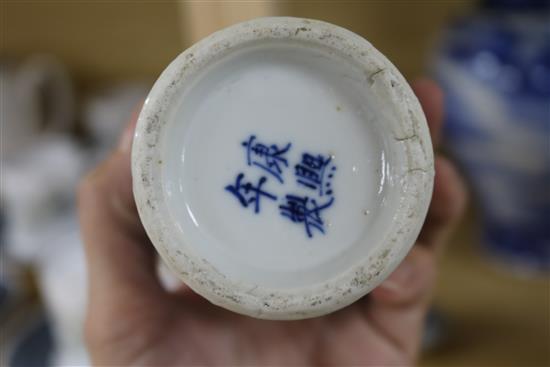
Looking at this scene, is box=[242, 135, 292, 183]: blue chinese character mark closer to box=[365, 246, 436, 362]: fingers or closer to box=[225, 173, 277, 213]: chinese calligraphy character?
box=[225, 173, 277, 213]: chinese calligraphy character

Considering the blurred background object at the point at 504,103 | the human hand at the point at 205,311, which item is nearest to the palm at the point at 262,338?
the human hand at the point at 205,311

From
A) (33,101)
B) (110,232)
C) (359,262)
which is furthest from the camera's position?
(33,101)

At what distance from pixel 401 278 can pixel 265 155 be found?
6.0 inches


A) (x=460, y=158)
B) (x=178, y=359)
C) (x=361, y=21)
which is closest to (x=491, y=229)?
(x=460, y=158)

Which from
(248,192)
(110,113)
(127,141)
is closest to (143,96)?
(110,113)

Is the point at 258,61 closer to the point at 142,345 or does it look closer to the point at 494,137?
the point at 142,345

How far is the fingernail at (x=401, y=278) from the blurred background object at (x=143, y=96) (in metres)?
0.24

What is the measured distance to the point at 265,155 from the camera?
27 centimetres

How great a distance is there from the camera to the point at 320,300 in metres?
0.25

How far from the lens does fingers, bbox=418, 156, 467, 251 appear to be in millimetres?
388

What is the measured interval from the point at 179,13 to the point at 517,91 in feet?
1.22

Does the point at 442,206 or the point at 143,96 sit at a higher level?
the point at 143,96

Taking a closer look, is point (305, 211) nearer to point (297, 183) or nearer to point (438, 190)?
point (297, 183)

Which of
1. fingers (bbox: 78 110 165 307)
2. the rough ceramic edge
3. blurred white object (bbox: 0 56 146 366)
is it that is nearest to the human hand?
fingers (bbox: 78 110 165 307)
